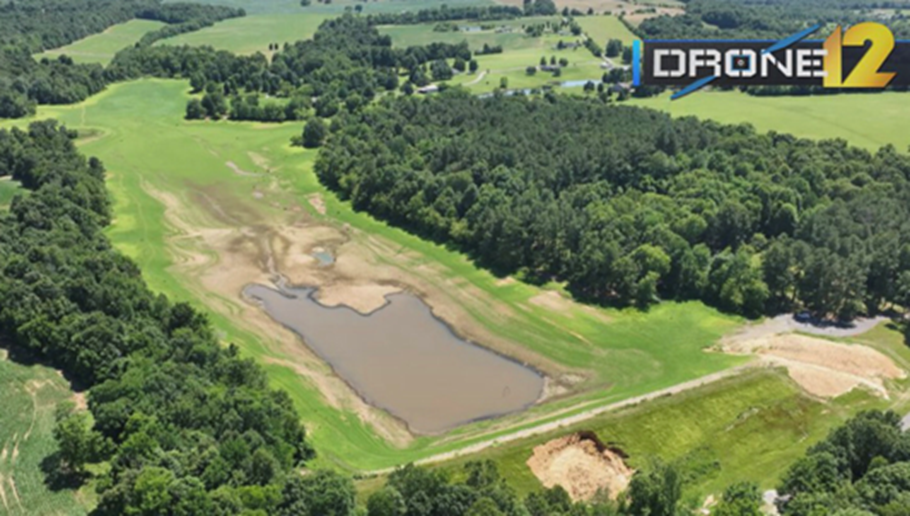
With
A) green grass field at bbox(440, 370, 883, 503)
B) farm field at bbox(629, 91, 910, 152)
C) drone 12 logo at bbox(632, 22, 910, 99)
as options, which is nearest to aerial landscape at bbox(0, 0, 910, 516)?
green grass field at bbox(440, 370, 883, 503)

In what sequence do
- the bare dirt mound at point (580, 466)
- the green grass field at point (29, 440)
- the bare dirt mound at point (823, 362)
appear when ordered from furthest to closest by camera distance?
the bare dirt mound at point (823, 362)
the bare dirt mound at point (580, 466)
the green grass field at point (29, 440)

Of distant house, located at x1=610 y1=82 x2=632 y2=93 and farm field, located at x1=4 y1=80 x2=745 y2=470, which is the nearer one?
farm field, located at x1=4 y1=80 x2=745 y2=470

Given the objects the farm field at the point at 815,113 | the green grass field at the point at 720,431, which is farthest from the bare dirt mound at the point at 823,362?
the farm field at the point at 815,113

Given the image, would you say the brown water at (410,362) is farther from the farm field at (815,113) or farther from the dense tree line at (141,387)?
the farm field at (815,113)

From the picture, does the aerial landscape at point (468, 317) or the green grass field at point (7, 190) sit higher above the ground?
the green grass field at point (7, 190)

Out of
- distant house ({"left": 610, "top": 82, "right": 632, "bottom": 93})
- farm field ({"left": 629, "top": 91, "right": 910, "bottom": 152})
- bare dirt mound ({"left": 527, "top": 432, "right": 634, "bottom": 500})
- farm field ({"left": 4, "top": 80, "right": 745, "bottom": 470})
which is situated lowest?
bare dirt mound ({"left": 527, "top": 432, "right": 634, "bottom": 500})

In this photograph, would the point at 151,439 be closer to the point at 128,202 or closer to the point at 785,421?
the point at 785,421

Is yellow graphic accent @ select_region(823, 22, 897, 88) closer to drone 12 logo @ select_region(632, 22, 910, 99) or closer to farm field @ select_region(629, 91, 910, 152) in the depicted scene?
drone 12 logo @ select_region(632, 22, 910, 99)
